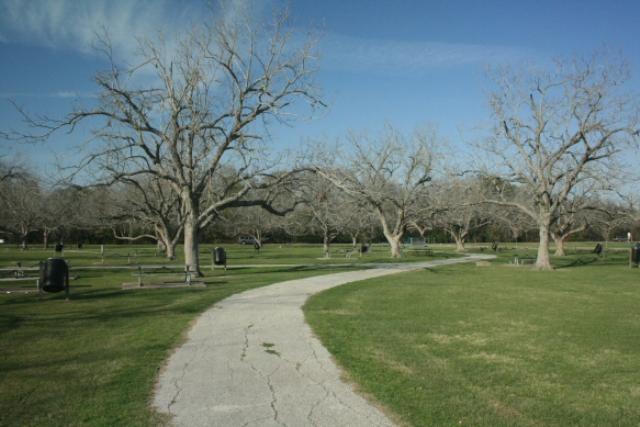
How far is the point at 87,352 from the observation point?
759 centimetres

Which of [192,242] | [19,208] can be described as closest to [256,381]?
[192,242]

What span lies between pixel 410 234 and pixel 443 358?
77623 mm

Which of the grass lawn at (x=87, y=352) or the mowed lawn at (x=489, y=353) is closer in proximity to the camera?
the grass lawn at (x=87, y=352)

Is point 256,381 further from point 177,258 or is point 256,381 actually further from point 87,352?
point 177,258

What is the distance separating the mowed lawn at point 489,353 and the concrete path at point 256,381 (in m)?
0.35

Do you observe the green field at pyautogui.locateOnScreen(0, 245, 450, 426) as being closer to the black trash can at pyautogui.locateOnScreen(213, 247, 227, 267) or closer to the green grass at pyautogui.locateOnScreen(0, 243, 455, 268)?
the black trash can at pyautogui.locateOnScreen(213, 247, 227, 267)

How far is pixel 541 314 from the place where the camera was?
38.3 ft

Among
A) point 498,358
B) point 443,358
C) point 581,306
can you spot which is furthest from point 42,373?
point 581,306

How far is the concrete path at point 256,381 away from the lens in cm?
495

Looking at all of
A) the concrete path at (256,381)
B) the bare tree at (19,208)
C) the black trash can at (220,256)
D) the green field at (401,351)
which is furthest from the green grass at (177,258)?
the concrete path at (256,381)

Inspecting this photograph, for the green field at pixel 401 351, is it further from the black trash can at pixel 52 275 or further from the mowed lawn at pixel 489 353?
the black trash can at pixel 52 275

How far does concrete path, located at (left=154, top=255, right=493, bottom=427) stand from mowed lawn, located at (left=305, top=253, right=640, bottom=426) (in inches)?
14.0

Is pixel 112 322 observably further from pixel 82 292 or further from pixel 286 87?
pixel 286 87

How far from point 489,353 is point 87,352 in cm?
577
